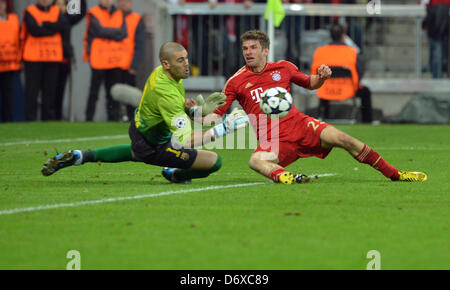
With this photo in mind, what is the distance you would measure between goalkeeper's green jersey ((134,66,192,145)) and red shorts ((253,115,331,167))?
2.78ft

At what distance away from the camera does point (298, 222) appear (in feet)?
21.3

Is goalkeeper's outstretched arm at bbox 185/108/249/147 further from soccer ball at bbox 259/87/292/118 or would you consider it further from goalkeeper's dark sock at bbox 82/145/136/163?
goalkeeper's dark sock at bbox 82/145/136/163

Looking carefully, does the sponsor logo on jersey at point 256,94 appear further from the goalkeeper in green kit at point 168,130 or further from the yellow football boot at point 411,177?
the yellow football boot at point 411,177

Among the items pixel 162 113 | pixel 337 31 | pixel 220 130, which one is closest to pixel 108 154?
pixel 162 113

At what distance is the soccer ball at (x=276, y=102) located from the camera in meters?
8.92

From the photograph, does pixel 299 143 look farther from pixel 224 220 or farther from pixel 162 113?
pixel 224 220

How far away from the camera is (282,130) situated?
30.0 feet

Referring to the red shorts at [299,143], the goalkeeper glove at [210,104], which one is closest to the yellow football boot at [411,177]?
the red shorts at [299,143]

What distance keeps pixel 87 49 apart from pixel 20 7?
6.14 ft

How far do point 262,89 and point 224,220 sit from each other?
9.54ft

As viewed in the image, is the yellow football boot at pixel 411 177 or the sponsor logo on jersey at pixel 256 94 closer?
the yellow football boot at pixel 411 177

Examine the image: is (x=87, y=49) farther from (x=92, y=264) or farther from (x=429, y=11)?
(x=92, y=264)

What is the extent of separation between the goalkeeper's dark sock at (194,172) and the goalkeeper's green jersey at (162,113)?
287 millimetres

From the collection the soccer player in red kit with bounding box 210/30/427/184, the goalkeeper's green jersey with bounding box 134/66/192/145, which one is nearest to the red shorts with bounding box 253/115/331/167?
the soccer player in red kit with bounding box 210/30/427/184
